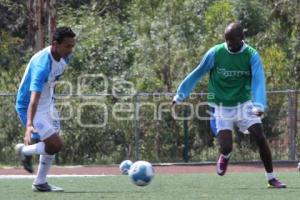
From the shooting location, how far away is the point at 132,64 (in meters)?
24.2

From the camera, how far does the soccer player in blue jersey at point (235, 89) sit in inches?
431

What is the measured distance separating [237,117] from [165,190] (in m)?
1.42

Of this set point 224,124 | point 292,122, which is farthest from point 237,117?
point 292,122

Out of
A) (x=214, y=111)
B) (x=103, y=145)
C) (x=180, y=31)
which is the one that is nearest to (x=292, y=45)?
(x=180, y=31)

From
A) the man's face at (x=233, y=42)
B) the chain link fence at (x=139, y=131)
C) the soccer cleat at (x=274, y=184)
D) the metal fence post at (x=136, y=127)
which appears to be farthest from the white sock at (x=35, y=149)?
the metal fence post at (x=136, y=127)

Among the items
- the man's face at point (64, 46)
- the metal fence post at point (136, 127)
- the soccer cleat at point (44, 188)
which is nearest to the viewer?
the man's face at point (64, 46)

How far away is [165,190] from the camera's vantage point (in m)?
10.6

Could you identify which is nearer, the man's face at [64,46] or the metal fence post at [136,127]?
the man's face at [64,46]

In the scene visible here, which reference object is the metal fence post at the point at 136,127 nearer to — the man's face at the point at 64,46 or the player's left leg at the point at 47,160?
the player's left leg at the point at 47,160

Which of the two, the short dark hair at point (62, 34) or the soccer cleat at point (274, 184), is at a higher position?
the short dark hair at point (62, 34)

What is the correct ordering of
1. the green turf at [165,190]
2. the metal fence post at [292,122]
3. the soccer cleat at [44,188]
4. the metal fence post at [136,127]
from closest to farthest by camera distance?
the green turf at [165,190] < the soccer cleat at [44,188] < the metal fence post at [136,127] < the metal fence post at [292,122]

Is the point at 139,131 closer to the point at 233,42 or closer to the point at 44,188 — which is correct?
the point at 233,42

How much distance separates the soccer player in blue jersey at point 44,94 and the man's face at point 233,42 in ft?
6.08

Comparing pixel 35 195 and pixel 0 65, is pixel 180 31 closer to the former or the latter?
pixel 0 65
